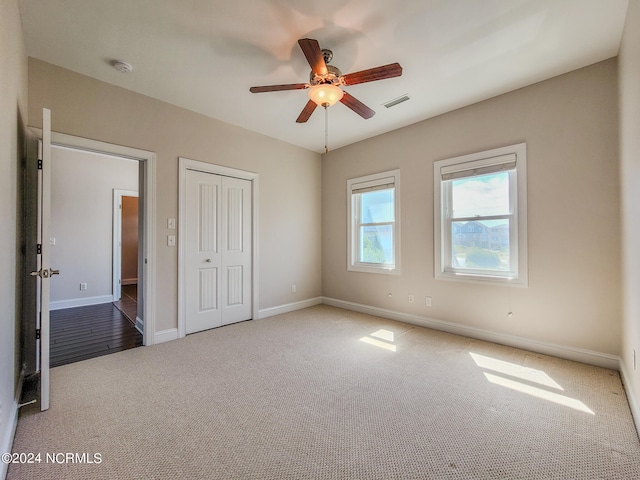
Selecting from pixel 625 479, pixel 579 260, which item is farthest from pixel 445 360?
pixel 579 260

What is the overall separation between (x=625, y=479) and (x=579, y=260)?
6.09ft

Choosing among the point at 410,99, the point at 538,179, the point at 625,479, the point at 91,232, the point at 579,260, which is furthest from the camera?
the point at 91,232

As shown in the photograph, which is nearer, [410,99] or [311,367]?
[311,367]

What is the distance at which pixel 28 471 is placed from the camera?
141 cm

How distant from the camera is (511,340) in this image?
2994 millimetres

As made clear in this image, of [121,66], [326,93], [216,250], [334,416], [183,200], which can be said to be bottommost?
[334,416]

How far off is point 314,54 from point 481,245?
275 cm

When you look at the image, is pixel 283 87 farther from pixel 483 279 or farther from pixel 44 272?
pixel 483 279

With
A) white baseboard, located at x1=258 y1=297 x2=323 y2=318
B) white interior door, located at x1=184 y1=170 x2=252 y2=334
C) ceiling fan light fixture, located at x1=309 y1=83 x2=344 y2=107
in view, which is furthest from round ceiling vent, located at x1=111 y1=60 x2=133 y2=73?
white baseboard, located at x1=258 y1=297 x2=323 y2=318

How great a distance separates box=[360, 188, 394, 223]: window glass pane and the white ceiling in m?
1.44

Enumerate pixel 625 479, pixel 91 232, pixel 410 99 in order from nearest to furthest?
pixel 625 479 → pixel 410 99 → pixel 91 232

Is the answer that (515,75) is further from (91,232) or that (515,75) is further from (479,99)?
(91,232)

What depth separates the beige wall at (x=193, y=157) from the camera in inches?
104

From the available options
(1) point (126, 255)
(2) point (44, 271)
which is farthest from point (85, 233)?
(2) point (44, 271)
